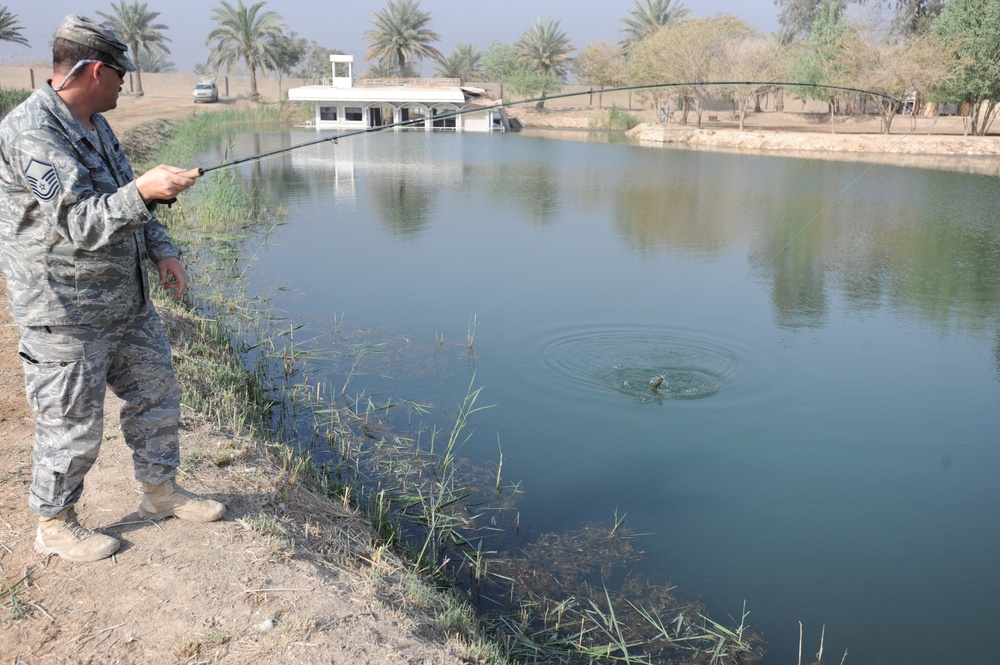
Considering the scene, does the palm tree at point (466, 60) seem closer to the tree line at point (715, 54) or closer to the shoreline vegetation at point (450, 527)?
the tree line at point (715, 54)

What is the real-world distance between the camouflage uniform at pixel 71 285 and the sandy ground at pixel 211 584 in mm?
→ 310

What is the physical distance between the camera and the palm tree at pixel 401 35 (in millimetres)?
52219

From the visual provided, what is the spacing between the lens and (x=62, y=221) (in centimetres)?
253

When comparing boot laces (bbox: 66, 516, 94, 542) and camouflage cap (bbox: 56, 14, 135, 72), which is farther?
boot laces (bbox: 66, 516, 94, 542)

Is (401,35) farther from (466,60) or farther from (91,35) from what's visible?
(91,35)

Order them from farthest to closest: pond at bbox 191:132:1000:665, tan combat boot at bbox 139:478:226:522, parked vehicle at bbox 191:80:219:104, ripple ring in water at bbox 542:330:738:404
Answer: parked vehicle at bbox 191:80:219:104
ripple ring in water at bbox 542:330:738:404
pond at bbox 191:132:1000:665
tan combat boot at bbox 139:478:226:522

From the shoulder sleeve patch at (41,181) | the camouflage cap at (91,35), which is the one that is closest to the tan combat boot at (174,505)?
the shoulder sleeve patch at (41,181)

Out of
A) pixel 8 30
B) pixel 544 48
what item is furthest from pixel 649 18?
pixel 8 30

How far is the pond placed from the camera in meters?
4.19

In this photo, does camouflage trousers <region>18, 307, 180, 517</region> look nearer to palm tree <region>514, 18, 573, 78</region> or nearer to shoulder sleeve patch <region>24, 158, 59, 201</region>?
shoulder sleeve patch <region>24, 158, 59, 201</region>

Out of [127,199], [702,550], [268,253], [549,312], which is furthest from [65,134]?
[268,253]

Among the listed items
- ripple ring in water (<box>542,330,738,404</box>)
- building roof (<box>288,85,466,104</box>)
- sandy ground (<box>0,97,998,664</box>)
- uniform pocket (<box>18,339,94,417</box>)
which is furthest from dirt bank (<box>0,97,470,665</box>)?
building roof (<box>288,85,466,104</box>)

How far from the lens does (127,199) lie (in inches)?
98.3

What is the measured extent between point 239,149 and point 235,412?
2236 cm
